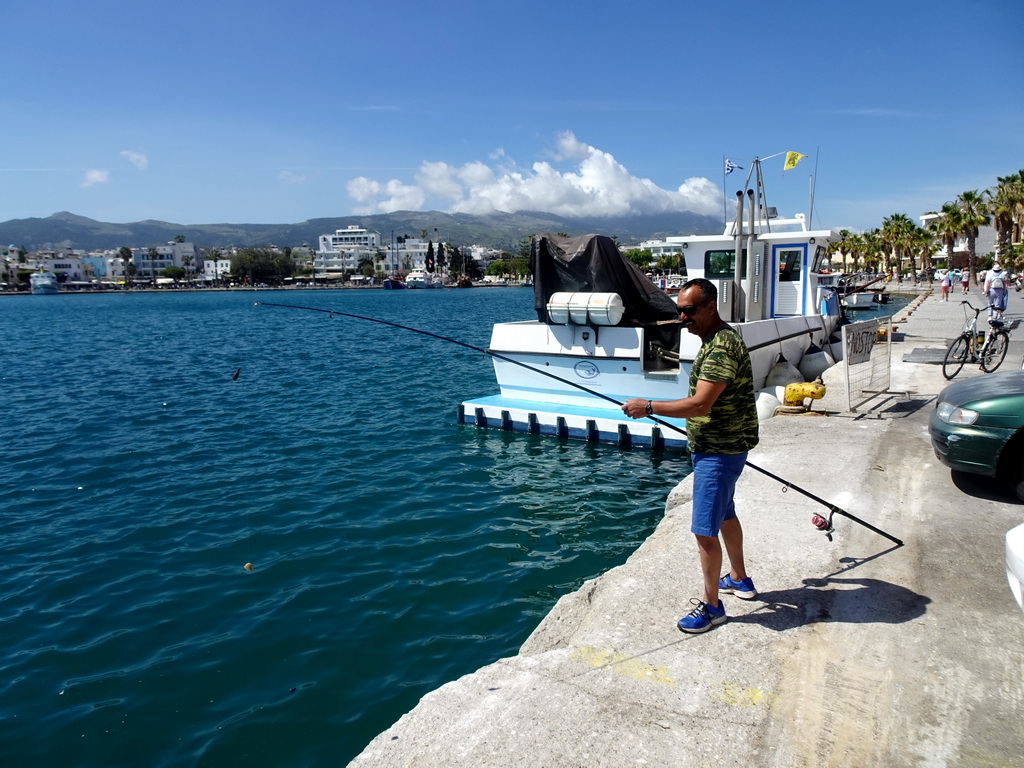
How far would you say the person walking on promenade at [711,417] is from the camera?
4043 millimetres

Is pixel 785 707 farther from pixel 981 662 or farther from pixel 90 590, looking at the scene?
pixel 90 590

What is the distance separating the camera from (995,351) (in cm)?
1282

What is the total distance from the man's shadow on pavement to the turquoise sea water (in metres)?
2.36

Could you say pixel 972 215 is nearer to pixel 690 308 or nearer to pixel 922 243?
pixel 922 243

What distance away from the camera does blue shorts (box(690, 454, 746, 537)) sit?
4.11 m

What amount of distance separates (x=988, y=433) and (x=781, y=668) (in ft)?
11.9

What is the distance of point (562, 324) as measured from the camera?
43.8 feet

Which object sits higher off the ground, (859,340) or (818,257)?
(818,257)

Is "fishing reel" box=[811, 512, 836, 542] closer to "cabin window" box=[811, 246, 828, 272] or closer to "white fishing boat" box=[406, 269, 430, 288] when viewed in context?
"cabin window" box=[811, 246, 828, 272]

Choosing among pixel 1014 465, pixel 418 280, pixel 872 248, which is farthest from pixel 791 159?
pixel 418 280

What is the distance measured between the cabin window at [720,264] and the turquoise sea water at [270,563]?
664 cm

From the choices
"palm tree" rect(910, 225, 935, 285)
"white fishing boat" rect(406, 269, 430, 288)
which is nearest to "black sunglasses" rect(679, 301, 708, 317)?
"palm tree" rect(910, 225, 935, 285)

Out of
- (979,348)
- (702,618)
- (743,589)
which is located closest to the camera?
(702,618)

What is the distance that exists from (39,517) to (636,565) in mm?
8744
